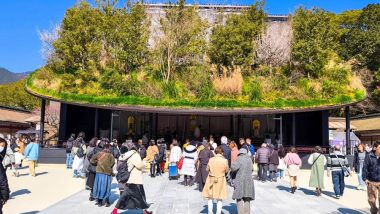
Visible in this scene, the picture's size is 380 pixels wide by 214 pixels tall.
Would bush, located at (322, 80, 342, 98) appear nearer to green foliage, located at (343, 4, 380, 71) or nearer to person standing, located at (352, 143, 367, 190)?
person standing, located at (352, 143, 367, 190)

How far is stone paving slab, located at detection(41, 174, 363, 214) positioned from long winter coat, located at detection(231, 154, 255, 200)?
1.32 meters

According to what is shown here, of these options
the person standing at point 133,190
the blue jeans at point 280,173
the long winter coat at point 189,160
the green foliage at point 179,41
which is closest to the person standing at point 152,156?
the long winter coat at point 189,160

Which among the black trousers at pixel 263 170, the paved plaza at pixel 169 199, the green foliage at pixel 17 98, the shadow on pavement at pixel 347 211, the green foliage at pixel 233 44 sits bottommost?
the shadow on pavement at pixel 347 211

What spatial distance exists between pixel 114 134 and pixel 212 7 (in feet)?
58.8

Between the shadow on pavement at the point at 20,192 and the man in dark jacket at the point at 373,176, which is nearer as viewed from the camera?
the man in dark jacket at the point at 373,176

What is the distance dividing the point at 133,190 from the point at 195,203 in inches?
91.7

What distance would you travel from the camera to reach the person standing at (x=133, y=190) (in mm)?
7312

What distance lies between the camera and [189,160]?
1173 cm

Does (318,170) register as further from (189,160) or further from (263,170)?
(189,160)

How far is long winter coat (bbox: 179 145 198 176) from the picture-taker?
38.4 ft

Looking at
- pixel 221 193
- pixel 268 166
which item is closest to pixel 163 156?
pixel 268 166

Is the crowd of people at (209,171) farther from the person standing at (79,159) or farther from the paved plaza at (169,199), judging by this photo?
the person standing at (79,159)

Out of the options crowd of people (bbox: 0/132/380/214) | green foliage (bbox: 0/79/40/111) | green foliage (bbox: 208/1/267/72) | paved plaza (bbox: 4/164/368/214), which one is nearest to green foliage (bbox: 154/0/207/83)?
green foliage (bbox: 208/1/267/72)

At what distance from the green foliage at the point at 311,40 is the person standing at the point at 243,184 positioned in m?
17.9
